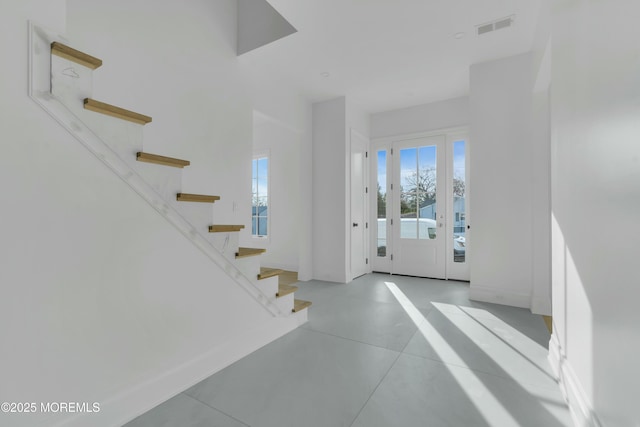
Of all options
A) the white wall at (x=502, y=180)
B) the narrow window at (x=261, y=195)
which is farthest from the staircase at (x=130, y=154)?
the narrow window at (x=261, y=195)

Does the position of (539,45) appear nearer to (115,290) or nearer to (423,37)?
(423,37)

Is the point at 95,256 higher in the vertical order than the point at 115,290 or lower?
higher

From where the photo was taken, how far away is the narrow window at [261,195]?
6199 millimetres

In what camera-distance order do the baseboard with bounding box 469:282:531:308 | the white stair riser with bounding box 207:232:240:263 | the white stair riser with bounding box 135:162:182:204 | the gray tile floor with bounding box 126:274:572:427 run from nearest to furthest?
the gray tile floor with bounding box 126:274:572:427, the white stair riser with bounding box 135:162:182:204, the white stair riser with bounding box 207:232:240:263, the baseboard with bounding box 469:282:531:308

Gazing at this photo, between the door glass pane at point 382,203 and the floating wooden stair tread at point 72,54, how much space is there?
4.62 metres

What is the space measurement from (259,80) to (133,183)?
2.77m

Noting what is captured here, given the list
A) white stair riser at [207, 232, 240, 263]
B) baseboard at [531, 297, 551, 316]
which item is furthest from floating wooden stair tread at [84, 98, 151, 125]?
baseboard at [531, 297, 551, 316]

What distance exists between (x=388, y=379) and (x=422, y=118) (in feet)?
14.3

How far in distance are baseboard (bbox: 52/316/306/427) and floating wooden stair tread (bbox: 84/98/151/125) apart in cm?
149

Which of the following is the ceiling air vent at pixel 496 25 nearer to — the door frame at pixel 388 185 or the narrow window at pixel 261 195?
the door frame at pixel 388 185

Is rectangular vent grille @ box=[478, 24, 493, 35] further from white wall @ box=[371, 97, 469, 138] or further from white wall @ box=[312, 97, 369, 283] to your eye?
white wall @ box=[312, 97, 369, 283]

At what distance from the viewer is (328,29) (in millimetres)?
2982

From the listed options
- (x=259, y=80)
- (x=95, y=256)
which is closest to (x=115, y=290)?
(x=95, y=256)

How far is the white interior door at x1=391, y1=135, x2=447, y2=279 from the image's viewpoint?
4.93 m
